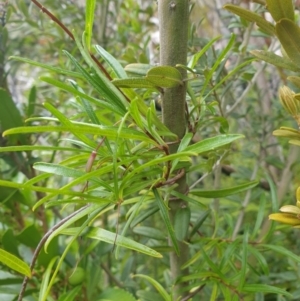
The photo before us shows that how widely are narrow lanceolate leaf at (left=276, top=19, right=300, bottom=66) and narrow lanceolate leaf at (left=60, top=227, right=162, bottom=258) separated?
137 mm

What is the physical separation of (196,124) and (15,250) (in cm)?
23

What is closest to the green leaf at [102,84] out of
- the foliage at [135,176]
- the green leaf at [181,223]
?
the foliage at [135,176]

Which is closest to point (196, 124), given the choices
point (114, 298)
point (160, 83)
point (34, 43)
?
point (160, 83)

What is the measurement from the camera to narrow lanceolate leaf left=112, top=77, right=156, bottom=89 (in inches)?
9.5

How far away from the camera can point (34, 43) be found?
89cm

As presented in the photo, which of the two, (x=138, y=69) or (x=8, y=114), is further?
(x=8, y=114)

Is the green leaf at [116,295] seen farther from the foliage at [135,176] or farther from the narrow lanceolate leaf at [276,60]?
the narrow lanceolate leaf at [276,60]

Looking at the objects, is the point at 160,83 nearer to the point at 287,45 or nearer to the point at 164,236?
the point at 287,45

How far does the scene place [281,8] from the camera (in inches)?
9.0

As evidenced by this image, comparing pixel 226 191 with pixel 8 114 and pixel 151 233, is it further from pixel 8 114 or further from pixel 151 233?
pixel 8 114

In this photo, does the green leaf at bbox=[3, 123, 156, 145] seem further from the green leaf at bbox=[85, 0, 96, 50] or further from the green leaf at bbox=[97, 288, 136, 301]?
the green leaf at bbox=[97, 288, 136, 301]

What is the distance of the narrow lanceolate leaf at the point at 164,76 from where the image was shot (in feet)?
0.79

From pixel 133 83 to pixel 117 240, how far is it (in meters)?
0.10

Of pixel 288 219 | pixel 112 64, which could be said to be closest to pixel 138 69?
pixel 112 64
